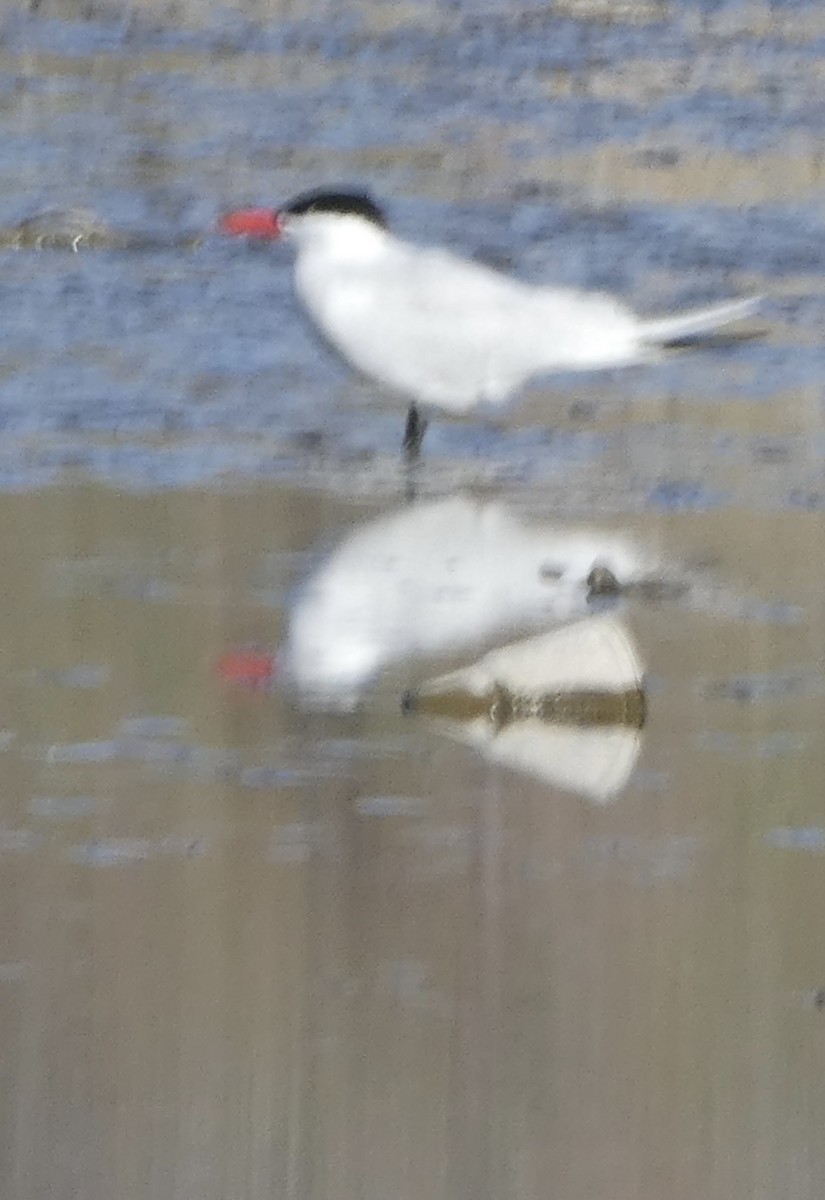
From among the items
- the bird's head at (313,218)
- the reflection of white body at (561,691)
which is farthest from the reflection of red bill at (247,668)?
the bird's head at (313,218)

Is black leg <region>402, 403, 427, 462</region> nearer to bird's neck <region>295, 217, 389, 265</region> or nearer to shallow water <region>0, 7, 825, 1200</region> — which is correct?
shallow water <region>0, 7, 825, 1200</region>

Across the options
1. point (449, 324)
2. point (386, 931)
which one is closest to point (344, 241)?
point (449, 324)

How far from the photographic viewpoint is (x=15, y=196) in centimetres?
979

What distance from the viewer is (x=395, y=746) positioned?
182 inches

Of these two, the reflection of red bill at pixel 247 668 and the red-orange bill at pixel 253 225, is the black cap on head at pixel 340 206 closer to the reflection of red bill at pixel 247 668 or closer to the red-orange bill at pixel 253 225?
the red-orange bill at pixel 253 225

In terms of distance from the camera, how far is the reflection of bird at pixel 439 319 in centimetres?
684

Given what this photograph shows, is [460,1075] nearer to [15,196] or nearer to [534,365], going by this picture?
[534,365]

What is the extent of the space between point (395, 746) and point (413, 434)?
7.57 feet

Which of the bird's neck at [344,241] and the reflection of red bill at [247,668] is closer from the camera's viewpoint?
the reflection of red bill at [247,668]

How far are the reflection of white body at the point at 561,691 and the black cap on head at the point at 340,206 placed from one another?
2117 millimetres

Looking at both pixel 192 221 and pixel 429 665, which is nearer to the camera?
pixel 429 665

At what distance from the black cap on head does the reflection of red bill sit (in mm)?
2258

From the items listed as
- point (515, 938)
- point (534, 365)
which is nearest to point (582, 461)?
point (534, 365)

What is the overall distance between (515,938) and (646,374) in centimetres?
387
